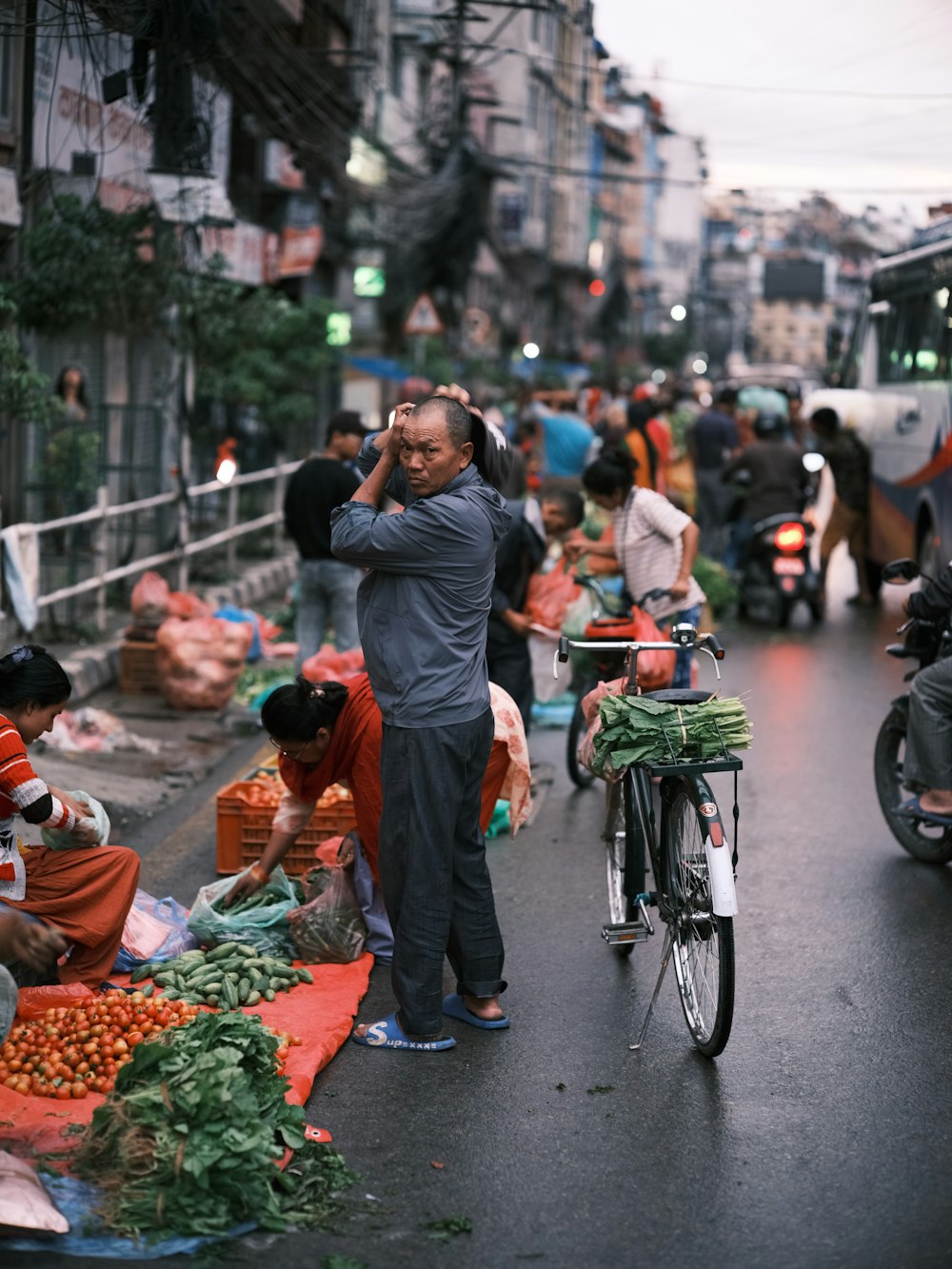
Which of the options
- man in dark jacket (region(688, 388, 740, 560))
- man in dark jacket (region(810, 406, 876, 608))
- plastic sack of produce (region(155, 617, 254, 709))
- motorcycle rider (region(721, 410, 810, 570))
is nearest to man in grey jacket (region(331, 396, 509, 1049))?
plastic sack of produce (region(155, 617, 254, 709))

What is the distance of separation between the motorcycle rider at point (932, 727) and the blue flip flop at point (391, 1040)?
2912 millimetres

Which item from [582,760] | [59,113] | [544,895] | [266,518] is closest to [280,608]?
[266,518]

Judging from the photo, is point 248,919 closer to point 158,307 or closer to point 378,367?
point 158,307

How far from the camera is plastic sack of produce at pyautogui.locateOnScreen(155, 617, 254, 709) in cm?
1125

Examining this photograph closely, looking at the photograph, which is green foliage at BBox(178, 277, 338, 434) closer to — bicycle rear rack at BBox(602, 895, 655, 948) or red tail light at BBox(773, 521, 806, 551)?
red tail light at BBox(773, 521, 806, 551)

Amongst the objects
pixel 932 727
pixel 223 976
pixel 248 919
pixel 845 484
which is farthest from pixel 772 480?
pixel 223 976

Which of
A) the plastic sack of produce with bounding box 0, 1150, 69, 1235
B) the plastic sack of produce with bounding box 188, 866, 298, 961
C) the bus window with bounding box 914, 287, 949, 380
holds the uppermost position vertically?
the bus window with bounding box 914, 287, 949, 380

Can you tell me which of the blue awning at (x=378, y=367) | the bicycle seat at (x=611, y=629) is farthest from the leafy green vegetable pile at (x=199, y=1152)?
the blue awning at (x=378, y=367)

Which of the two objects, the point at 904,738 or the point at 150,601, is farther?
the point at 150,601

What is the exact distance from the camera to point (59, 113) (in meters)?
11.7

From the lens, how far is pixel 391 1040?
548 centimetres

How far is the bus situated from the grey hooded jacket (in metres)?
9.42

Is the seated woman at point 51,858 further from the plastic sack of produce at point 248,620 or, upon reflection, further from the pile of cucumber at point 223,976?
the plastic sack of produce at point 248,620

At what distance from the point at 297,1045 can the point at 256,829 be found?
6.87 ft
